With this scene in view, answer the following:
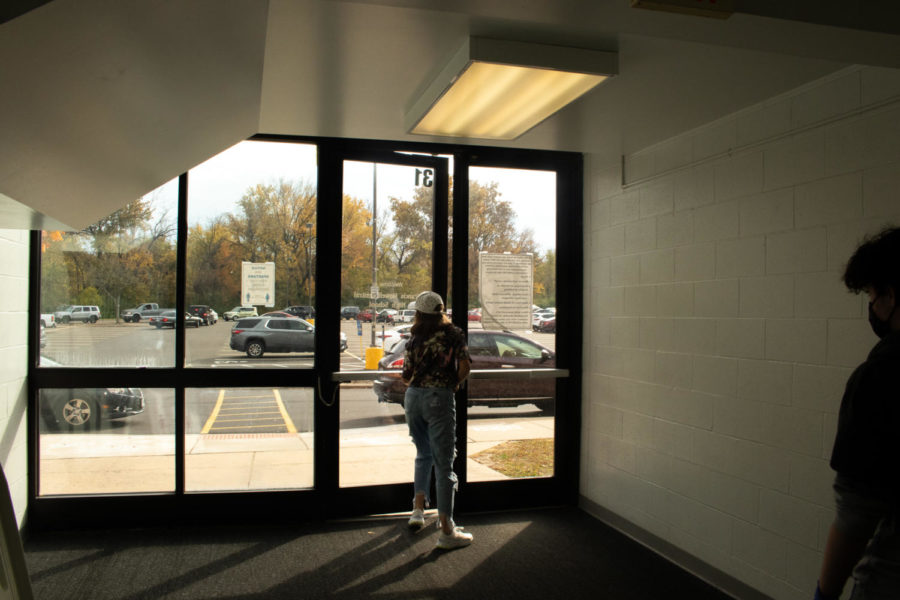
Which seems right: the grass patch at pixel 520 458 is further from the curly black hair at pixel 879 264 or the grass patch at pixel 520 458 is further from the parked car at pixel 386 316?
the curly black hair at pixel 879 264

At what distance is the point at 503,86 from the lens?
2.66m

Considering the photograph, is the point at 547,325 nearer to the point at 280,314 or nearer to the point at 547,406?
the point at 547,406

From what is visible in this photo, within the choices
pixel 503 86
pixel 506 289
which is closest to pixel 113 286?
pixel 506 289

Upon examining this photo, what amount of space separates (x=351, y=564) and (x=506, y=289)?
207 centimetres

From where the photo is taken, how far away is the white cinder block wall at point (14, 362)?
3.44 meters

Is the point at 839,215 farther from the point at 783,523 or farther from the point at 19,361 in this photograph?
the point at 19,361

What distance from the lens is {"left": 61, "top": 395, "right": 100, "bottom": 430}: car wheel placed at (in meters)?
3.82

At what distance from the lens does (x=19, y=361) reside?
144 inches

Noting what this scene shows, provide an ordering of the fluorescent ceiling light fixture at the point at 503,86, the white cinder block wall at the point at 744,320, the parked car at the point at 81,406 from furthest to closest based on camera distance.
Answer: the parked car at the point at 81,406
the white cinder block wall at the point at 744,320
the fluorescent ceiling light fixture at the point at 503,86

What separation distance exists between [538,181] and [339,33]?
249 cm

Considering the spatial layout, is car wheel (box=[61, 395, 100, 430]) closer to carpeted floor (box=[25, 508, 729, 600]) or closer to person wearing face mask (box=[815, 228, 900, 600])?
carpeted floor (box=[25, 508, 729, 600])

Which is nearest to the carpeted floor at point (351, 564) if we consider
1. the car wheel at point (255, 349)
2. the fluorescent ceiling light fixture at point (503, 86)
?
the car wheel at point (255, 349)

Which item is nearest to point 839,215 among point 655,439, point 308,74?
point 655,439

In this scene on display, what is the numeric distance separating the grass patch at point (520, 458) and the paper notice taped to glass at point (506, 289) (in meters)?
0.84
